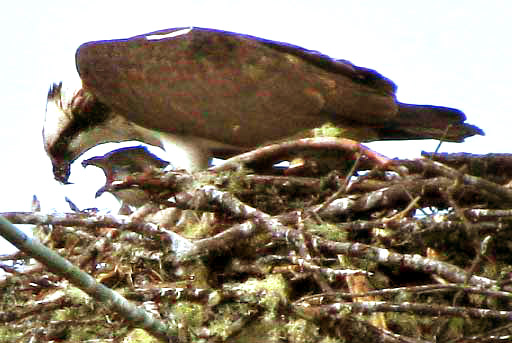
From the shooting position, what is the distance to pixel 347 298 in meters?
4.24

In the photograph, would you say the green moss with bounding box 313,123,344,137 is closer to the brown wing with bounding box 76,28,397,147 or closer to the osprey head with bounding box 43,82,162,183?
the brown wing with bounding box 76,28,397,147

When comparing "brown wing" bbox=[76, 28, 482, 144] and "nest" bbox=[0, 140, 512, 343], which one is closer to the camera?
"nest" bbox=[0, 140, 512, 343]

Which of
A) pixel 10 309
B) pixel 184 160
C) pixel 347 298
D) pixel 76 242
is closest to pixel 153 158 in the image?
pixel 184 160

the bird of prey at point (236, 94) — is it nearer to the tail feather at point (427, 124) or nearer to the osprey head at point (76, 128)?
the tail feather at point (427, 124)

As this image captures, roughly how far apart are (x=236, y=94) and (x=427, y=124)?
3.57ft

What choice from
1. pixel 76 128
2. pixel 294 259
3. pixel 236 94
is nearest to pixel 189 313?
pixel 294 259

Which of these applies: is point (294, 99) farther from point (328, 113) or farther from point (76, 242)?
point (76, 242)

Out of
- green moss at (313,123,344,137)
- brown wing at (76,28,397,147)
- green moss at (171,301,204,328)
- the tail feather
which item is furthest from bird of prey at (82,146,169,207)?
green moss at (171,301,204,328)

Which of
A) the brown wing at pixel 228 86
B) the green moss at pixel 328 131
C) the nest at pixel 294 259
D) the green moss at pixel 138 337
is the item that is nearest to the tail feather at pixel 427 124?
the brown wing at pixel 228 86

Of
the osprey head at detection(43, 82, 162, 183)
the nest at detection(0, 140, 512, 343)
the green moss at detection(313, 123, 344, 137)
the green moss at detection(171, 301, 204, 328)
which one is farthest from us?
the osprey head at detection(43, 82, 162, 183)

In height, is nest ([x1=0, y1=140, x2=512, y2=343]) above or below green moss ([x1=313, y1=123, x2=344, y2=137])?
below

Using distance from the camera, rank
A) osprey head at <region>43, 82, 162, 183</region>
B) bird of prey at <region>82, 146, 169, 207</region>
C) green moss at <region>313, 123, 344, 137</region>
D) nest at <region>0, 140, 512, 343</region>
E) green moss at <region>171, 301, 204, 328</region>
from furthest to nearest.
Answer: osprey head at <region>43, 82, 162, 183</region> → bird of prey at <region>82, 146, 169, 207</region> → green moss at <region>313, 123, 344, 137</region> → green moss at <region>171, 301, 204, 328</region> → nest at <region>0, 140, 512, 343</region>

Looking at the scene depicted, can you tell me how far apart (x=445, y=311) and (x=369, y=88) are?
233cm

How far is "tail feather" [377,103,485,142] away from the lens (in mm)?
5980
